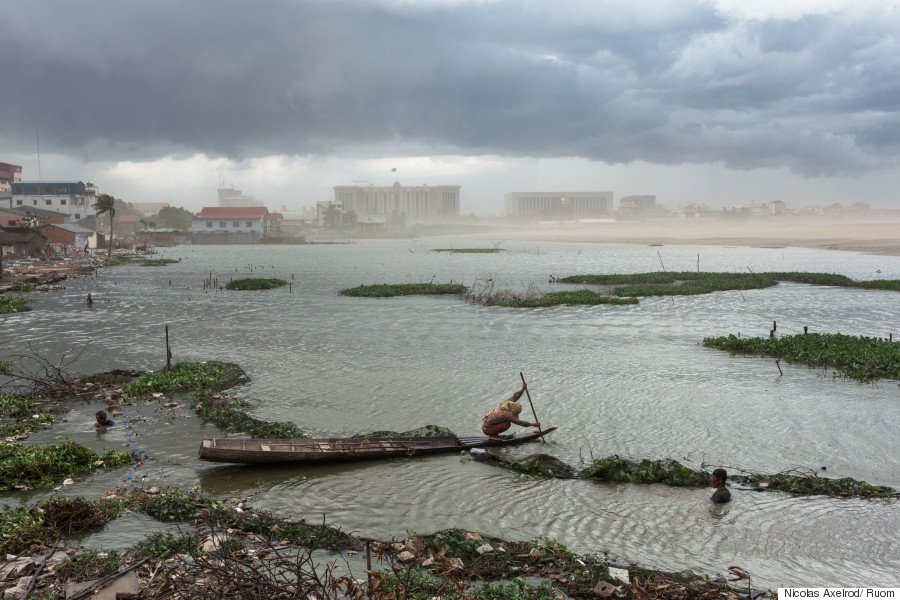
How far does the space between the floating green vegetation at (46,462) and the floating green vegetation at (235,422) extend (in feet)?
8.54

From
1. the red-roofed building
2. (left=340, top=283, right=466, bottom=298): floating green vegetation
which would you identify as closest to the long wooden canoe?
(left=340, top=283, right=466, bottom=298): floating green vegetation

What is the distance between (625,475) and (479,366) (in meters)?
10.1

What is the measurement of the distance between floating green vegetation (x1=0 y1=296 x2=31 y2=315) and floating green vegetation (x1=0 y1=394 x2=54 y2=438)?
18221 millimetres

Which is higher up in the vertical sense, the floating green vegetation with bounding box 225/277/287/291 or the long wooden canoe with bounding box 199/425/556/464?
the floating green vegetation with bounding box 225/277/287/291

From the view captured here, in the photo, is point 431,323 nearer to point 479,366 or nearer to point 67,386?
point 479,366

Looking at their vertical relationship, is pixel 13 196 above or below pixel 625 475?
above

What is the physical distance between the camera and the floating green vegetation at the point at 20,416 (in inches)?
522

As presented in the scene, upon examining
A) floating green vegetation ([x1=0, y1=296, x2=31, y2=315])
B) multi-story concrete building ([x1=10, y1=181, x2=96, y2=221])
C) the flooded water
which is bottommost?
the flooded water

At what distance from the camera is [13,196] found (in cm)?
10581

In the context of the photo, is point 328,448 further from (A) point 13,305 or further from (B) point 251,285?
(B) point 251,285

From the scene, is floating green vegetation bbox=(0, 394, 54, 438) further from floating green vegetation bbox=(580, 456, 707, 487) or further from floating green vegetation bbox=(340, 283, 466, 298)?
floating green vegetation bbox=(340, 283, 466, 298)

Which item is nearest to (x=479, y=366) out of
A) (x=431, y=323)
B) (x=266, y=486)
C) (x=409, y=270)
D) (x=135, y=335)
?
(x=431, y=323)

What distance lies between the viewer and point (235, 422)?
14.4m

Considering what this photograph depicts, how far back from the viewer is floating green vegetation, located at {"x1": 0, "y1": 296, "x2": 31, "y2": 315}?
99.4 ft
